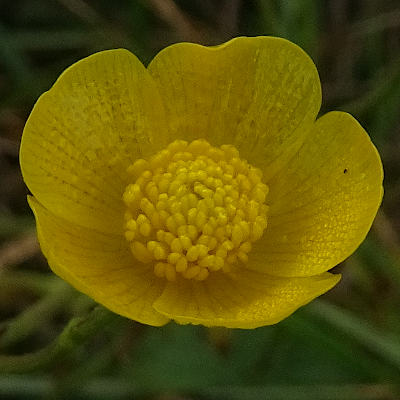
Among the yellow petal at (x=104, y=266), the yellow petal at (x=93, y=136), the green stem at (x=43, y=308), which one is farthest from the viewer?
the green stem at (x=43, y=308)

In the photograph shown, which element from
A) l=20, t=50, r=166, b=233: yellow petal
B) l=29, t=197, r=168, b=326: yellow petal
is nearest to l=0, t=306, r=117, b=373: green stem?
l=29, t=197, r=168, b=326: yellow petal

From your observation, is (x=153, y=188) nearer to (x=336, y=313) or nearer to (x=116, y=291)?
(x=116, y=291)

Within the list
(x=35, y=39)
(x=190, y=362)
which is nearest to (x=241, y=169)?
(x=190, y=362)

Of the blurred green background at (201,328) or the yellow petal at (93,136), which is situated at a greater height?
the yellow petal at (93,136)

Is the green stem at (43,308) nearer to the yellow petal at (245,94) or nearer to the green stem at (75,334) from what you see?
the green stem at (75,334)

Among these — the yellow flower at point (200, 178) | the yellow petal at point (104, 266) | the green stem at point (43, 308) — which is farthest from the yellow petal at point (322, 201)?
the green stem at point (43, 308)

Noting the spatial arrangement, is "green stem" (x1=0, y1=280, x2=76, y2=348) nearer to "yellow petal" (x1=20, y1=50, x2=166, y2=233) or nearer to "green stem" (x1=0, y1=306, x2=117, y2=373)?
"green stem" (x1=0, y1=306, x2=117, y2=373)

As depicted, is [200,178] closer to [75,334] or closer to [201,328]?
[75,334]
